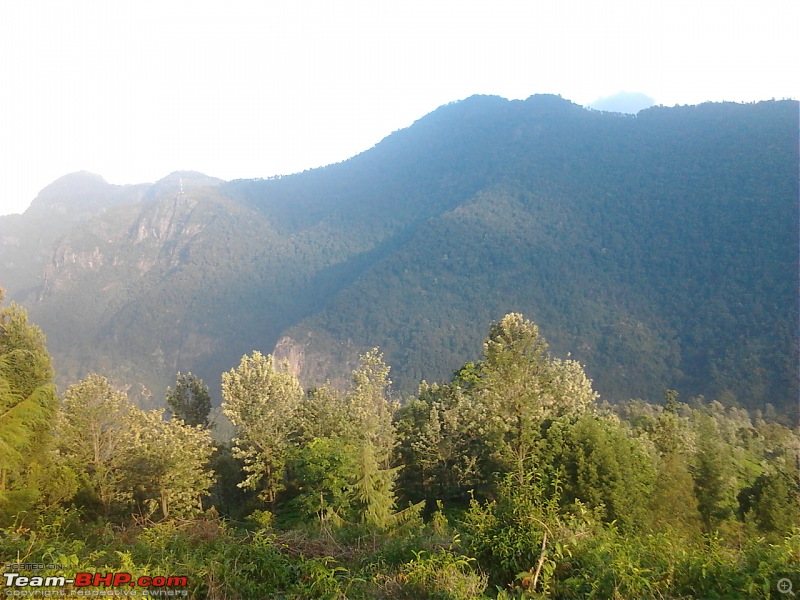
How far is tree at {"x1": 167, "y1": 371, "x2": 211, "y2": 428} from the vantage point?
37844 millimetres

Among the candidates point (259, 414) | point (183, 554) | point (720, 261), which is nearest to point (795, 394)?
point (720, 261)

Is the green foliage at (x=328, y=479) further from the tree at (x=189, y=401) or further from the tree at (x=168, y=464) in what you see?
the tree at (x=189, y=401)

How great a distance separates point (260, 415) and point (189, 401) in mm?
15376

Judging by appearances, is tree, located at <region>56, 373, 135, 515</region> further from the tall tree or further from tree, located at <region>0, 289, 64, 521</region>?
the tall tree

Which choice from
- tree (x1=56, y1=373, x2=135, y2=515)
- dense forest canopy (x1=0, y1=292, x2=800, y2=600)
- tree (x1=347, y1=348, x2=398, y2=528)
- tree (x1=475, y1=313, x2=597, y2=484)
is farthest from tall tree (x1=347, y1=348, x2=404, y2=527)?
tree (x1=56, y1=373, x2=135, y2=515)

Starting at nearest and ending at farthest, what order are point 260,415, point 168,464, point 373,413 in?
point 168,464 → point 260,415 → point 373,413

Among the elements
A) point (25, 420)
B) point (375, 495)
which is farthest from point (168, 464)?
point (375, 495)

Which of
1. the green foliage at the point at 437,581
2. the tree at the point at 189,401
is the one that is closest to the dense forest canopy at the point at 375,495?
the green foliage at the point at 437,581

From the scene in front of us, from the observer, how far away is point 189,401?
38.3m

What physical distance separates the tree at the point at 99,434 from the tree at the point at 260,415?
→ 5.49 metres

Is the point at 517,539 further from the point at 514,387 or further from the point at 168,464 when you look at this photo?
the point at 168,464

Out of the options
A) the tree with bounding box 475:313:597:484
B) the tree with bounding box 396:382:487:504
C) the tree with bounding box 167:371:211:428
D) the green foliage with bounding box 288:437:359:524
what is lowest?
the tree with bounding box 396:382:487:504

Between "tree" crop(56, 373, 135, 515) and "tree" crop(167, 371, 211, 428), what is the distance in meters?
11.7

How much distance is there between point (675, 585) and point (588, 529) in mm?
1586
